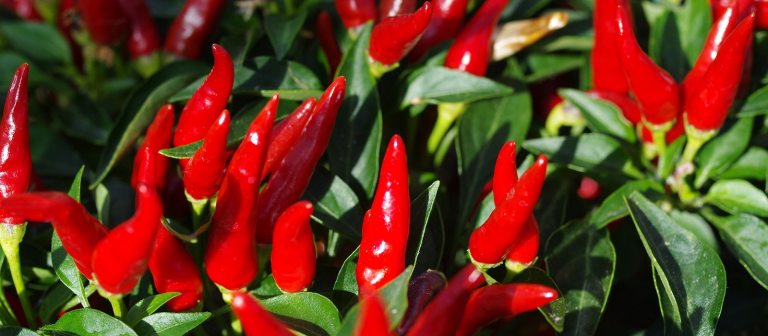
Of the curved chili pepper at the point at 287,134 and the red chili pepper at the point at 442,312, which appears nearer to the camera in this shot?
the red chili pepper at the point at 442,312

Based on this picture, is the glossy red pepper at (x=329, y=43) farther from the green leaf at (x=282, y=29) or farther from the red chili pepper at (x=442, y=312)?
the red chili pepper at (x=442, y=312)

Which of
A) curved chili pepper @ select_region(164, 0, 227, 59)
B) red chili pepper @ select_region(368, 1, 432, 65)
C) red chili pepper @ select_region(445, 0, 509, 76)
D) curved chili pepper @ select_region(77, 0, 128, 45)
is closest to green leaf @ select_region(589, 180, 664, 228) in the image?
red chili pepper @ select_region(445, 0, 509, 76)

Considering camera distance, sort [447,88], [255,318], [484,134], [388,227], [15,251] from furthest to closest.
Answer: [484,134]
[447,88]
[15,251]
[388,227]
[255,318]

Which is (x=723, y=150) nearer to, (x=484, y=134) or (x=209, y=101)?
(x=484, y=134)

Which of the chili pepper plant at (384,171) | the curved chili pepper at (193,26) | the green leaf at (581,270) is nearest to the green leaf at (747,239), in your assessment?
the chili pepper plant at (384,171)

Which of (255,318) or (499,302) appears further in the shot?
(499,302)

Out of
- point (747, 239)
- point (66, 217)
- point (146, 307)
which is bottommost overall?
point (747, 239)

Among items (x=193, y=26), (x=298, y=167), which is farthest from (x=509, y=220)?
(x=193, y=26)
